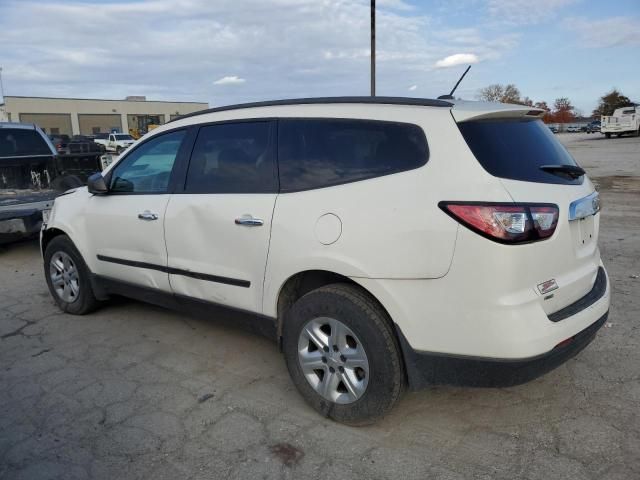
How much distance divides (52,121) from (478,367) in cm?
8113

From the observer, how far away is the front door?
12.6 ft

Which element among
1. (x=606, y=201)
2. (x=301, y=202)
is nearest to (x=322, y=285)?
(x=301, y=202)

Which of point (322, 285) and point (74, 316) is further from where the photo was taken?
point (74, 316)

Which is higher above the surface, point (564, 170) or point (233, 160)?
point (233, 160)

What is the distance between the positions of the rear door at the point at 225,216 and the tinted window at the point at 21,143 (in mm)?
5909

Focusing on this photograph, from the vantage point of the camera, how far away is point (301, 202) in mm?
2979

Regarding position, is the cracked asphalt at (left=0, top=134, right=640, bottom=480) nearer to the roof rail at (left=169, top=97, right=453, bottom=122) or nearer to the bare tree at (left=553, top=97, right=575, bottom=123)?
the roof rail at (left=169, top=97, right=453, bottom=122)

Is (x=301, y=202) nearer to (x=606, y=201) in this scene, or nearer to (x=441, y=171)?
(x=441, y=171)

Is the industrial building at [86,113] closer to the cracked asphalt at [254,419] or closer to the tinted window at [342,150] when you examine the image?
the cracked asphalt at [254,419]

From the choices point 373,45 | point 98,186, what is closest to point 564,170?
point 98,186

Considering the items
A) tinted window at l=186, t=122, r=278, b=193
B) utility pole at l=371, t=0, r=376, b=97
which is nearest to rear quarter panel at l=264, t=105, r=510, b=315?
tinted window at l=186, t=122, r=278, b=193

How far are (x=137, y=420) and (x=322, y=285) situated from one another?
1307 millimetres

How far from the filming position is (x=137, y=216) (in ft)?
13.0

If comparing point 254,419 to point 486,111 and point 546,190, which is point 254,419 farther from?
point 486,111
